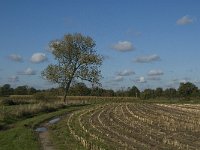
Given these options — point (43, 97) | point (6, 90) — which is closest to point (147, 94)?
point (6, 90)

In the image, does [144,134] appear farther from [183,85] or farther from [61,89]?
[183,85]

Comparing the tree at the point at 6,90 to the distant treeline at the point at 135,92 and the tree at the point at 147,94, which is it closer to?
the distant treeline at the point at 135,92

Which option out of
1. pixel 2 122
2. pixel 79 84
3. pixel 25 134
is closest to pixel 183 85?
pixel 79 84

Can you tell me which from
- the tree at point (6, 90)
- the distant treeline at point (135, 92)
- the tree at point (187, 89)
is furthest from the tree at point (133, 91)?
the tree at point (6, 90)

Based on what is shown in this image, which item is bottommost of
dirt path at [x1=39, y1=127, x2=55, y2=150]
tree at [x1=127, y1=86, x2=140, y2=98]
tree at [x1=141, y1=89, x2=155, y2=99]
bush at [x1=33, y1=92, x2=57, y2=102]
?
dirt path at [x1=39, y1=127, x2=55, y2=150]

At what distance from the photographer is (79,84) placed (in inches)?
3474

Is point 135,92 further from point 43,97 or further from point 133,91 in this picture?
point 43,97

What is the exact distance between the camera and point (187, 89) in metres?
131

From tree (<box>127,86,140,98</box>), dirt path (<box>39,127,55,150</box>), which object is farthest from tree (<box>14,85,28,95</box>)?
dirt path (<box>39,127,55,150</box>)

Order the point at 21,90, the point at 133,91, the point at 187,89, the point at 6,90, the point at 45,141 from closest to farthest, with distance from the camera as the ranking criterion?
the point at 45,141
the point at 187,89
the point at 6,90
the point at 21,90
the point at 133,91

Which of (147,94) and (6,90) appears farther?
(6,90)

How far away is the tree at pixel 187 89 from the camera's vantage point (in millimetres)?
130550

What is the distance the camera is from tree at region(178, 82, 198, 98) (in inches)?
5140

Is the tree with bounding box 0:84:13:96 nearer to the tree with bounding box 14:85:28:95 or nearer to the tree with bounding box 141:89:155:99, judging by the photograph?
the tree with bounding box 14:85:28:95
